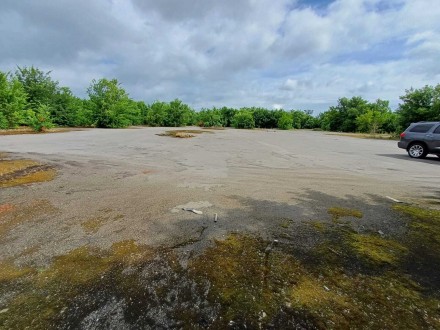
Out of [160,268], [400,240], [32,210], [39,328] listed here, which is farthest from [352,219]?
[32,210]

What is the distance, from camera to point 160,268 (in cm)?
250

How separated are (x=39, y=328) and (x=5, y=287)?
2.51 ft

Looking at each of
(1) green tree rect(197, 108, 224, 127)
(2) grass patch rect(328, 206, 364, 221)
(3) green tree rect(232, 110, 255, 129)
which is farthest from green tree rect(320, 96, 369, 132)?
(2) grass patch rect(328, 206, 364, 221)

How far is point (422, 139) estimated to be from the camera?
11.4m

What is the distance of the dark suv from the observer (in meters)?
11.0

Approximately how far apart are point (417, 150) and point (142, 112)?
1978 inches

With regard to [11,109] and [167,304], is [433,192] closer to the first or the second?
[167,304]

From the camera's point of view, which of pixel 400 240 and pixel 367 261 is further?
pixel 400 240

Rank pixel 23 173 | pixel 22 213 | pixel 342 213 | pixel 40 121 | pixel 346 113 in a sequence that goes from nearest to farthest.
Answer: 1. pixel 22 213
2. pixel 342 213
3. pixel 23 173
4. pixel 40 121
5. pixel 346 113

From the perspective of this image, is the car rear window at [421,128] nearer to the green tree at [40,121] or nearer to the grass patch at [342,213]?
the grass patch at [342,213]

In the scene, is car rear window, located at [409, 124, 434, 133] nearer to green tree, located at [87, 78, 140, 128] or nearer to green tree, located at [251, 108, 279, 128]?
green tree, located at [87, 78, 140, 128]

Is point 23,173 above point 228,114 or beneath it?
beneath

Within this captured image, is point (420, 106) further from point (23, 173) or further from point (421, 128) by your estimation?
point (23, 173)

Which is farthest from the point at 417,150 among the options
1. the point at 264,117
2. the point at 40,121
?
the point at 264,117
